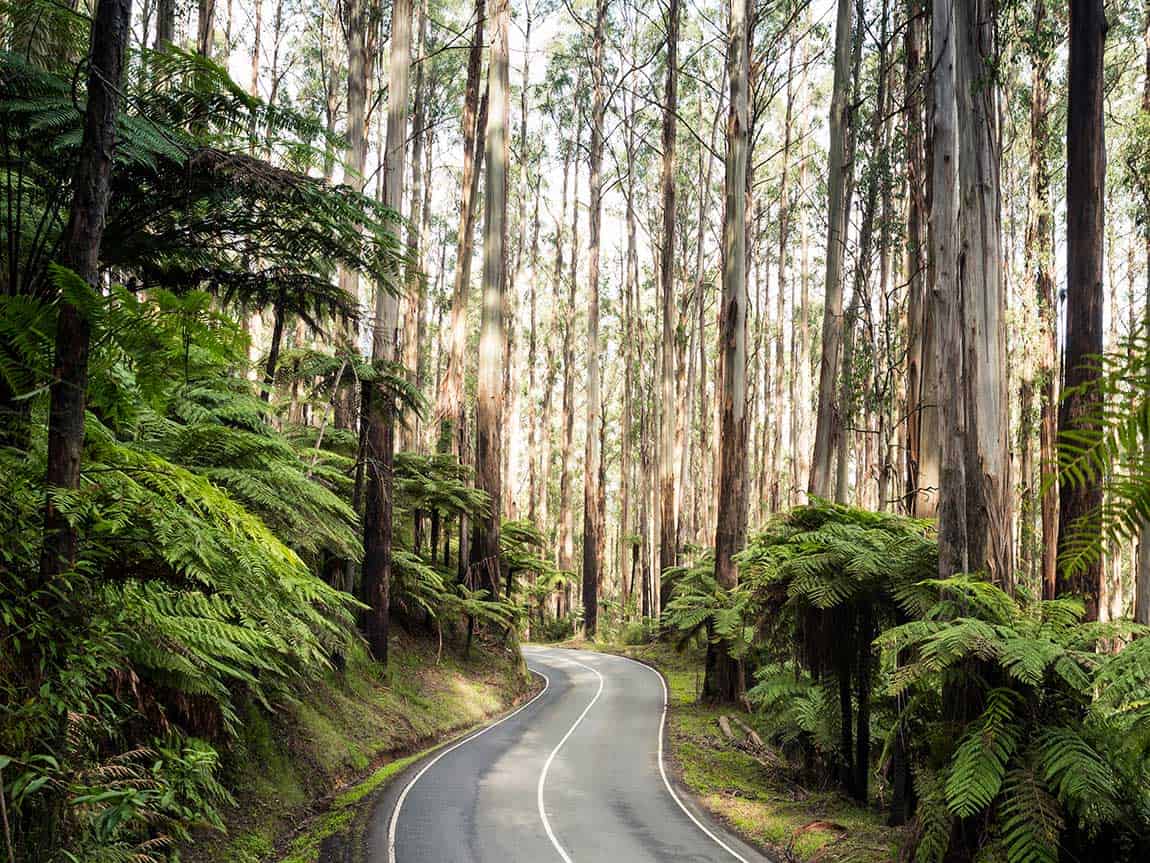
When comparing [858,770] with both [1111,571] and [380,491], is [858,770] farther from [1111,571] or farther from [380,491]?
[1111,571]

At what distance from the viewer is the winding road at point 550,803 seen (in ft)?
33.1

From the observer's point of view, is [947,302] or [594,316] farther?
[594,316]

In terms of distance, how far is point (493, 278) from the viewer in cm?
2131

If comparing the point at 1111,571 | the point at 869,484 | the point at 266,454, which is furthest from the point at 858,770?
the point at 869,484

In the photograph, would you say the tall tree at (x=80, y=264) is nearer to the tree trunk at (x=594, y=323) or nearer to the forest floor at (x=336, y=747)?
the forest floor at (x=336, y=747)

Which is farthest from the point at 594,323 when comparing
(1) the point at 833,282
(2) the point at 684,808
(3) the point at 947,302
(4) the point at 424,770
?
(3) the point at 947,302

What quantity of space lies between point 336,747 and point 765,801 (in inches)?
253

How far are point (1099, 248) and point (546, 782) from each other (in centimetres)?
1063

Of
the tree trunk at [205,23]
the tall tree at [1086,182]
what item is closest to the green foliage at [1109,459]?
the tall tree at [1086,182]

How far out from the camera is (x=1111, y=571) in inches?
1156

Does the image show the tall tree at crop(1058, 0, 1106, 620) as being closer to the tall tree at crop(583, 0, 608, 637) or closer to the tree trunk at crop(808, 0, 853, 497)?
the tree trunk at crop(808, 0, 853, 497)

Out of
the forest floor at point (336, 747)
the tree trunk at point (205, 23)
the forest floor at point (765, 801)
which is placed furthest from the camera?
the tree trunk at point (205, 23)

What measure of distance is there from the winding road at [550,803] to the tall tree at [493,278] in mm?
5519

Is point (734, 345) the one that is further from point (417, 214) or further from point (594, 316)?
point (417, 214)
